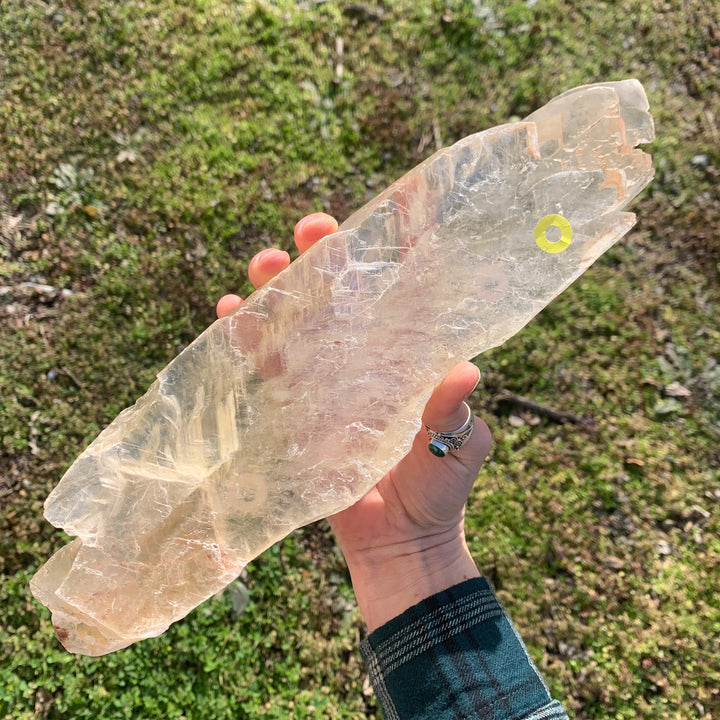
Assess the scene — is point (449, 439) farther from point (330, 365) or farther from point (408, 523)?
point (330, 365)

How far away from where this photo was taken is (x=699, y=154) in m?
4.31

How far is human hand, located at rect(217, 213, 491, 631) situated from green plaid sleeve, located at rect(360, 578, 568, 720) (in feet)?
0.41

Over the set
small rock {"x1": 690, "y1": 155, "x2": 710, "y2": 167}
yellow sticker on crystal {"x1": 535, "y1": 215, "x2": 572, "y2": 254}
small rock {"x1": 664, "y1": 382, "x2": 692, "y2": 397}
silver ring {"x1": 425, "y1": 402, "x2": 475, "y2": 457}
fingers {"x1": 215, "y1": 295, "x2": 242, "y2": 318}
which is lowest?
small rock {"x1": 664, "y1": 382, "x2": 692, "y2": 397}

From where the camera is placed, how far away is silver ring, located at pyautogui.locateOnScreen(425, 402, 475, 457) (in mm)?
2461

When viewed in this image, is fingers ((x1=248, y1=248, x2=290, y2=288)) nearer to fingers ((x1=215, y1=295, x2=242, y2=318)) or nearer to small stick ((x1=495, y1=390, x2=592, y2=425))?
fingers ((x1=215, y1=295, x2=242, y2=318))

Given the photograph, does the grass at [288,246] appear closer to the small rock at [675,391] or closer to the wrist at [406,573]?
the small rock at [675,391]

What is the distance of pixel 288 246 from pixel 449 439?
2.00 metres

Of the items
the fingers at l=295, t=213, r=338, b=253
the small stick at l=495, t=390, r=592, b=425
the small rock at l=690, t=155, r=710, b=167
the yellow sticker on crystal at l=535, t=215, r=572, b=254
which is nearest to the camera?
the yellow sticker on crystal at l=535, t=215, r=572, b=254

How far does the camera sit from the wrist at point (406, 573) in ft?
8.36

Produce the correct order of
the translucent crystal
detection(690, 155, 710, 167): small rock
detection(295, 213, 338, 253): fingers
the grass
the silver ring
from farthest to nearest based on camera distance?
detection(690, 155, 710, 167): small rock, the grass, detection(295, 213, 338, 253): fingers, the silver ring, the translucent crystal

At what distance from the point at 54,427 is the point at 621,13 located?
4847 mm

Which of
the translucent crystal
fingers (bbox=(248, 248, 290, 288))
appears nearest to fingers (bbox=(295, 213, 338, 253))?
fingers (bbox=(248, 248, 290, 288))

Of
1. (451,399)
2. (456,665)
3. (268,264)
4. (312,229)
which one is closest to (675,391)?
(451,399)

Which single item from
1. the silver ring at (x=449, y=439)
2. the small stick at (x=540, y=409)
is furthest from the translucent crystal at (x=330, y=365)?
the small stick at (x=540, y=409)
